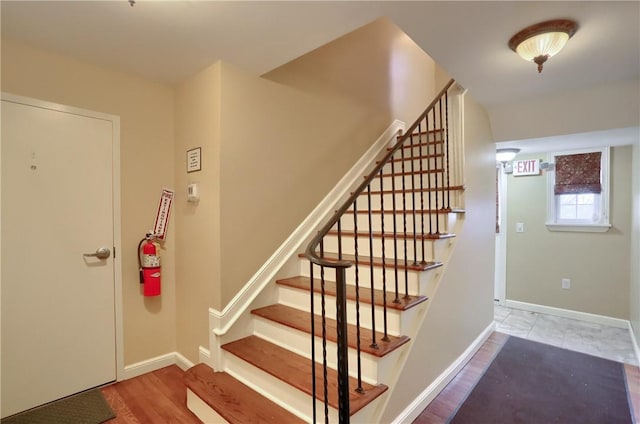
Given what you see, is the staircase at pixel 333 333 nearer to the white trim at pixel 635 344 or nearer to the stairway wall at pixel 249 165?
the stairway wall at pixel 249 165

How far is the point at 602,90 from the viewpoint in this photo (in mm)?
2406

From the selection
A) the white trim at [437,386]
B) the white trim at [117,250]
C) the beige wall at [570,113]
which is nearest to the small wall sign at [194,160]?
the white trim at [117,250]

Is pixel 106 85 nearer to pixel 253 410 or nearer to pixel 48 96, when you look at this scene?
pixel 48 96

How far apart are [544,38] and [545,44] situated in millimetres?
33

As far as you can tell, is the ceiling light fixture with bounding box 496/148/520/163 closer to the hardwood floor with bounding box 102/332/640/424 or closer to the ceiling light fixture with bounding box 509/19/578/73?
the ceiling light fixture with bounding box 509/19/578/73

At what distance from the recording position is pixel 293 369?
182cm

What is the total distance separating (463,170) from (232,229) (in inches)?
75.7

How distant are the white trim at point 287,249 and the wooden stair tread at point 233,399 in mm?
291

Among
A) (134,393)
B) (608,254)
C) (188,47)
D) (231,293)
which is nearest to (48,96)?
(188,47)

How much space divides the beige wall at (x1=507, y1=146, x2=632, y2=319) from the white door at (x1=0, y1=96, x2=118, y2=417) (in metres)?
4.66

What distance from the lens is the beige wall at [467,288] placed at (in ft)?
6.50

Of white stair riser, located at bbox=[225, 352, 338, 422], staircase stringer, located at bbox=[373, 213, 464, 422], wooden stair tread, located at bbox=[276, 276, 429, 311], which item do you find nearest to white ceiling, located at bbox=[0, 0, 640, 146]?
staircase stringer, located at bbox=[373, 213, 464, 422]

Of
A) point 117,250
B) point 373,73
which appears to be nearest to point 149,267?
point 117,250

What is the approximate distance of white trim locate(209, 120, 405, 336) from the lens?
2.19 meters
